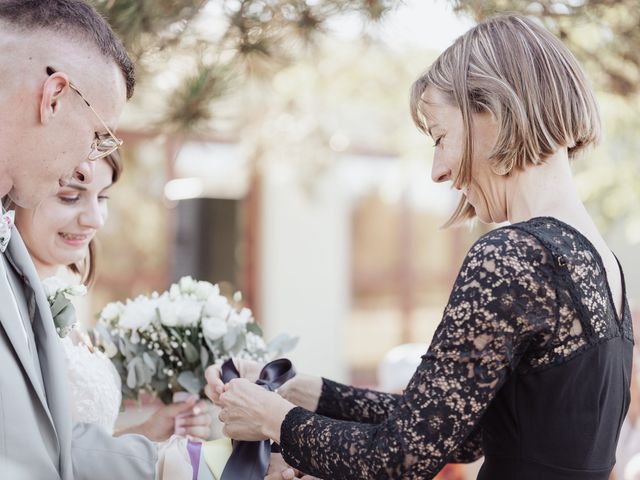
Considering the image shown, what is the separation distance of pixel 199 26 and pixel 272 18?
0.35m

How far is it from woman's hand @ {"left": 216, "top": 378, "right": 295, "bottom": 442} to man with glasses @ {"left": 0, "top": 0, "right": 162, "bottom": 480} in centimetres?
30

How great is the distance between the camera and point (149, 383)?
10.0 feet

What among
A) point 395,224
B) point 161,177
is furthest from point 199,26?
point 395,224

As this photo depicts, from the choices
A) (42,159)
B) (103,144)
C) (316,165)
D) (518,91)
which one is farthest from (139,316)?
(316,165)

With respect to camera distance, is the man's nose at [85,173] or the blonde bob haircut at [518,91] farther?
the man's nose at [85,173]

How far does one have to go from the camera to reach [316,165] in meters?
6.97

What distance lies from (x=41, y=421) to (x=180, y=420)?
1097mm

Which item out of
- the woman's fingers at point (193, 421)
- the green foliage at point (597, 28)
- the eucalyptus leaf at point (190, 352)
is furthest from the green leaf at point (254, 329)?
the green foliage at point (597, 28)

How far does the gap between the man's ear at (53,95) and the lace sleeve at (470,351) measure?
3.38 ft

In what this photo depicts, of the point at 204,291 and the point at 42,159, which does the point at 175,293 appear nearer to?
the point at 204,291

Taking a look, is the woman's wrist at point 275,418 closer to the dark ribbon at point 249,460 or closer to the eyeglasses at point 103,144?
the dark ribbon at point 249,460

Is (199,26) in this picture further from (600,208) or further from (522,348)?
(600,208)

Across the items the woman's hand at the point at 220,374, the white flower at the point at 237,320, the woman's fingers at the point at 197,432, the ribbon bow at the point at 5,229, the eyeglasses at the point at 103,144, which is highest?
the eyeglasses at the point at 103,144

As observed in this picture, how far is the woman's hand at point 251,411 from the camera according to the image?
2178 millimetres
